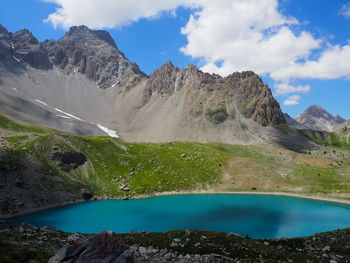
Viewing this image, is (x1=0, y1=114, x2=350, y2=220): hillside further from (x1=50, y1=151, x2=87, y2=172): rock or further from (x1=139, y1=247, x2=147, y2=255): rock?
(x1=139, y1=247, x2=147, y2=255): rock

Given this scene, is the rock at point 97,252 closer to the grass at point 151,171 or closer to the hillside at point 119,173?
the hillside at point 119,173

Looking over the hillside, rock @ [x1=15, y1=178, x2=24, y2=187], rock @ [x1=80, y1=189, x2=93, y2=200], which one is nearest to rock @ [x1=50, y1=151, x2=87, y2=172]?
the hillside

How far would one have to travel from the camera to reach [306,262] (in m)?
28.0

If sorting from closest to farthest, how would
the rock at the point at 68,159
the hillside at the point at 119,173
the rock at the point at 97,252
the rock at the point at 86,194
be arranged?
the rock at the point at 97,252 → the hillside at the point at 119,173 → the rock at the point at 86,194 → the rock at the point at 68,159

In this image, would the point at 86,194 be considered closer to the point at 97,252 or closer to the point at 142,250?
the point at 142,250

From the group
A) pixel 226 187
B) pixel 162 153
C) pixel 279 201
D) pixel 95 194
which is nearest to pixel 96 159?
pixel 95 194

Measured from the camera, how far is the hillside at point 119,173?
87562mm

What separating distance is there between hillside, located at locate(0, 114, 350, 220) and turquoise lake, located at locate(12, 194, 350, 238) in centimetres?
812

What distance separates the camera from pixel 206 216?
Result: 76.1 metres

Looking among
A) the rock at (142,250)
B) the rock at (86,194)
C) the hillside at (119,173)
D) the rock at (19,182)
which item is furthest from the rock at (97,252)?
the rock at (86,194)

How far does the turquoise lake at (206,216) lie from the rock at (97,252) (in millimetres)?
45468

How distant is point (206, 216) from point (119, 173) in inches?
1989

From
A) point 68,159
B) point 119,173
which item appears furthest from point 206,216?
point 68,159

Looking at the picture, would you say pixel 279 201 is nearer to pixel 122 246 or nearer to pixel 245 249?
pixel 245 249
